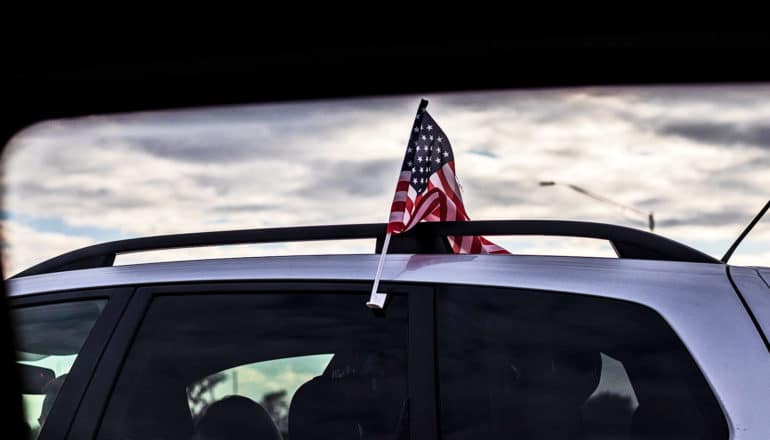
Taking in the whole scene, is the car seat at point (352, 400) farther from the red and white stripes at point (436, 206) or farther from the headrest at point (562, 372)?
the red and white stripes at point (436, 206)

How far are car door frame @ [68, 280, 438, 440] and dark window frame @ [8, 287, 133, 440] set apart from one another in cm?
2

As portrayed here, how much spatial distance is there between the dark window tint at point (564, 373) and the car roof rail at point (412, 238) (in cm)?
37

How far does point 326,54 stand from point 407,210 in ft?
2.14

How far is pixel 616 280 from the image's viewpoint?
281 centimetres

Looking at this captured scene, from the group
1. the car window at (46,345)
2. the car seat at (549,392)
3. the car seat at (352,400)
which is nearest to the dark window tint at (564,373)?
the car seat at (549,392)

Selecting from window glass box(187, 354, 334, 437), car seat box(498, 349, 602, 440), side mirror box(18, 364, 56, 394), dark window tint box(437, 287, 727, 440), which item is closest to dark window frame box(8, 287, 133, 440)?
side mirror box(18, 364, 56, 394)

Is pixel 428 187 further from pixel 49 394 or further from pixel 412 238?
pixel 49 394

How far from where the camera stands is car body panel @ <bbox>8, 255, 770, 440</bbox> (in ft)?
8.16

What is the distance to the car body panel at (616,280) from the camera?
249cm

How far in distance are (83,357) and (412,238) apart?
3.75 ft

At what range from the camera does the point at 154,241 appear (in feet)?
12.3

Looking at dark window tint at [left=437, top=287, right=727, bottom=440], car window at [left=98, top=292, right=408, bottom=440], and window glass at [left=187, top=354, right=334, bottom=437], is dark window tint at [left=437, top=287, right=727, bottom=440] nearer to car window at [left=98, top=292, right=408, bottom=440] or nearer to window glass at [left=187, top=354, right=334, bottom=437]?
car window at [left=98, top=292, right=408, bottom=440]

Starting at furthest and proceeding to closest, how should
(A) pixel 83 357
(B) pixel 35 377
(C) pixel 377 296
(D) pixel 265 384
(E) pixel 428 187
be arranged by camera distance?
(E) pixel 428 187 < (B) pixel 35 377 < (A) pixel 83 357 < (D) pixel 265 384 < (C) pixel 377 296

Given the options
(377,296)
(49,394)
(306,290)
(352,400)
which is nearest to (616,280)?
(377,296)
